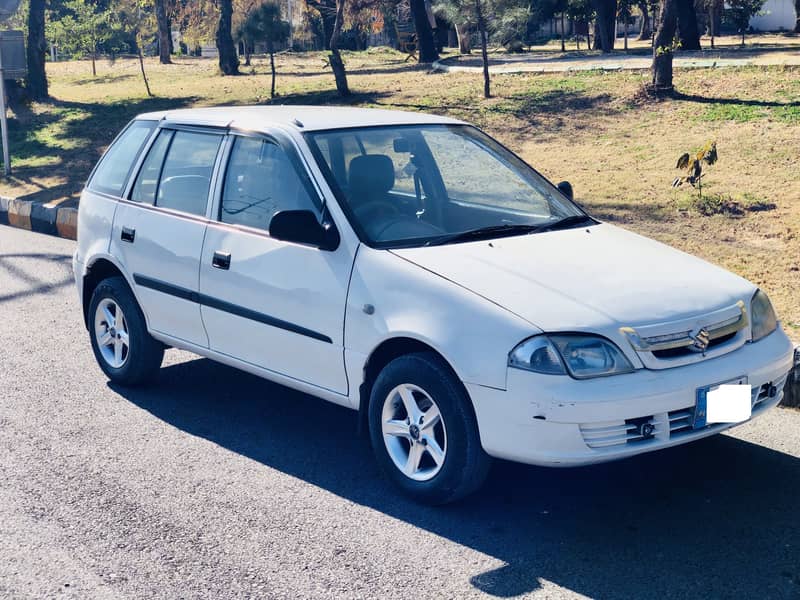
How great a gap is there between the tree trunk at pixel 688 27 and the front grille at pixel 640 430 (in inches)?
861

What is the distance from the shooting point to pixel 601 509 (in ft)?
15.4

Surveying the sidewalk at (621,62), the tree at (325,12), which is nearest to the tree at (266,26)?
the tree at (325,12)

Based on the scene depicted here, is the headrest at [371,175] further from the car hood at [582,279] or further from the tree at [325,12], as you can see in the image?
the tree at [325,12]

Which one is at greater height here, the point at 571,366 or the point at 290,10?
the point at 290,10

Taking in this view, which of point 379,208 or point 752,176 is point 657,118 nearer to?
point 752,176

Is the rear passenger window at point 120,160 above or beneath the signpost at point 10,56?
beneath

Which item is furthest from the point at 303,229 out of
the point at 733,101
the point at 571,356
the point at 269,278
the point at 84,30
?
the point at 84,30

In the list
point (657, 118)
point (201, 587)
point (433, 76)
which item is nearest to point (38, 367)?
point (201, 587)

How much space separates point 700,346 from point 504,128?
42.6 ft

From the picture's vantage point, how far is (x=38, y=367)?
7.09 m

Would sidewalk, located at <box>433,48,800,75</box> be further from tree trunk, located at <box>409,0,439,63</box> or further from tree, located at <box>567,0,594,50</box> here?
tree, located at <box>567,0,594,50</box>

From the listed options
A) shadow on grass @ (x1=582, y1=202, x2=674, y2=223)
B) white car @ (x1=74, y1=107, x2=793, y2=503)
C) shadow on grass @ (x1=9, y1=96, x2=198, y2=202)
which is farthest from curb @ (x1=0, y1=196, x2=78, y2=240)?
white car @ (x1=74, y1=107, x2=793, y2=503)

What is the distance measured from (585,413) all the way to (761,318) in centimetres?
123

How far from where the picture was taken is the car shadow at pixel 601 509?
404 cm
